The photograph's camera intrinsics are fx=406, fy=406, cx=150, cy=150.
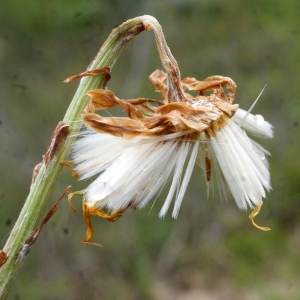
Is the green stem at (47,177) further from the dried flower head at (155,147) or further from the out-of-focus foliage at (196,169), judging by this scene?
the out-of-focus foliage at (196,169)

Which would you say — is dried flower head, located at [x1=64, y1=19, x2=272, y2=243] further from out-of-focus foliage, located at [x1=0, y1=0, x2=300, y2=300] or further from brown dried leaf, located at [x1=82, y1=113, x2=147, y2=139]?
out-of-focus foliage, located at [x1=0, y1=0, x2=300, y2=300]

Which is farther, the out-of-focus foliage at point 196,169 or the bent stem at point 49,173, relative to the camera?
the out-of-focus foliage at point 196,169

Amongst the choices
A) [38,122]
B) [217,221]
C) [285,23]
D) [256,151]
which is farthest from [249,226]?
[256,151]

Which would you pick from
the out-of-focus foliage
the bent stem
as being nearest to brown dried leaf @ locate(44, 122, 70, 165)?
the bent stem

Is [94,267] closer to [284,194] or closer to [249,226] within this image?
[249,226]

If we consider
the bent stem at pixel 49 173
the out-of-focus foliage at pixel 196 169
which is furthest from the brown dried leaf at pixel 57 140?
the out-of-focus foliage at pixel 196 169

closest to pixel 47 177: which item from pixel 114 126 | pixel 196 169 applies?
pixel 114 126

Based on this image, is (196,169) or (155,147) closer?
(155,147)

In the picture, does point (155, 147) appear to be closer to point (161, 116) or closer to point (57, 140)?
point (161, 116)
